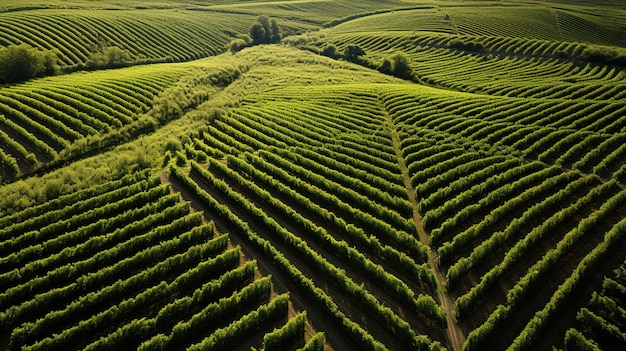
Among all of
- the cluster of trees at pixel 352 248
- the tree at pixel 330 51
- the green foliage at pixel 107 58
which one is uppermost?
the cluster of trees at pixel 352 248

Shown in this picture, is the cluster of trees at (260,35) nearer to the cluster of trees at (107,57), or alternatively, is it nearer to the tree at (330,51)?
the tree at (330,51)

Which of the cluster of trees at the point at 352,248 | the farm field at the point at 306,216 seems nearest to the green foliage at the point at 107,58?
the farm field at the point at 306,216

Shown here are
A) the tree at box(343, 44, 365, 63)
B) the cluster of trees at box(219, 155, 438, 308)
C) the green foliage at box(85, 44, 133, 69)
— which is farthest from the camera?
the tree at box(343, 44, 365, 63)

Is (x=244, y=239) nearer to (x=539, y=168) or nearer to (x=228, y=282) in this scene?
(x=228, y=282)

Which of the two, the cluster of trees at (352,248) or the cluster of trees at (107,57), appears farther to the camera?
the cluster of trees at (107,57)

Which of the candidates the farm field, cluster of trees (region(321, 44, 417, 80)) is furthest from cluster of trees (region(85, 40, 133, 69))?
cluster of trees (region(321, 44, 417, 80))

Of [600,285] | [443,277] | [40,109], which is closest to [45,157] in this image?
[40,109]

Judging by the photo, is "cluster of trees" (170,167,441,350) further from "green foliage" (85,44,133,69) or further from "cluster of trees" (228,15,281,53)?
"cluster of trees" (228,15,281,53)
